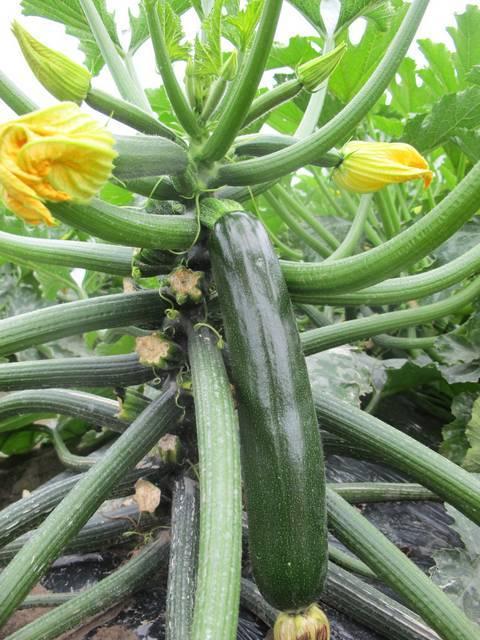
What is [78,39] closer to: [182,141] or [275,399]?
[182,141]

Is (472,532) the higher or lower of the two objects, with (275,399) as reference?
lower

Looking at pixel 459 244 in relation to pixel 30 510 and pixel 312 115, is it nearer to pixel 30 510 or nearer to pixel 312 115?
pixel 312 115

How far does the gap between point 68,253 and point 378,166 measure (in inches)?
20.7

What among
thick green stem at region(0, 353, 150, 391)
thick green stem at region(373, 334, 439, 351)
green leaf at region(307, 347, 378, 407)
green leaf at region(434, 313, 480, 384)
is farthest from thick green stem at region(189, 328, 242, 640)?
thick green stem at region(373, 334, 439, 351)

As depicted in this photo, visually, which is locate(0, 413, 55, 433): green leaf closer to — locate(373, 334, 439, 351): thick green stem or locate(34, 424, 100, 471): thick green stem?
locate(34, 424, 100, 471): thick green stem

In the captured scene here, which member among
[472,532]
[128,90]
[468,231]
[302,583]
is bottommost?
[302,583]

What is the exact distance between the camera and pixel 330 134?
1.06 metres

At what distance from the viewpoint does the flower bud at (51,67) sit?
0.94 metres

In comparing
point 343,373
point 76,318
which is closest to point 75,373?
point 76,318

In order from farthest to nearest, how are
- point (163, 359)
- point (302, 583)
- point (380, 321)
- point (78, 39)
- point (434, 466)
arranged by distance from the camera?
point (78, 39), point (380, 321), point (163, 359), point (434, 466), point (302, 583)

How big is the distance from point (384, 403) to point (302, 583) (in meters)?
1.14

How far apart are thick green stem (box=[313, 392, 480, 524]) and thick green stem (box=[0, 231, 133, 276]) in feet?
1.34

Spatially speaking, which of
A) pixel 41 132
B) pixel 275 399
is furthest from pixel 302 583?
pixel 41 132

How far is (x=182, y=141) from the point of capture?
1.16m
